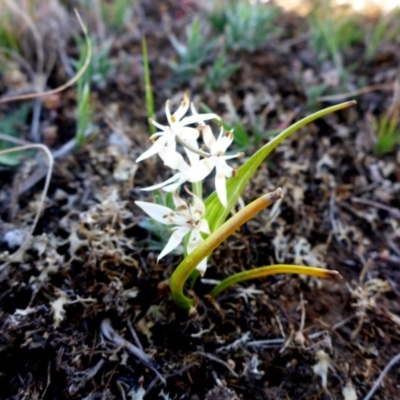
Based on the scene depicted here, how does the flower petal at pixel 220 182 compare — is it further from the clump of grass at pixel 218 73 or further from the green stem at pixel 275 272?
the clump of grass at pixel 218 73

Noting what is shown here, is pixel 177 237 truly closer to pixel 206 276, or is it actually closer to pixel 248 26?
pixel 206 276

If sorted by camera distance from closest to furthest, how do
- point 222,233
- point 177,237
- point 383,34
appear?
point 222,233 → point 177,237 → point 383,34

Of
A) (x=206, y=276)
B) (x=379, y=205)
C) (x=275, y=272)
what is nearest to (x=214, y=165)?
(x=275, y=272)

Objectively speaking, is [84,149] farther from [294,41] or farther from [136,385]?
[294,41]

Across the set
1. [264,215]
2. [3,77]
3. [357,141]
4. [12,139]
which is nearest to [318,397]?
[264,215]

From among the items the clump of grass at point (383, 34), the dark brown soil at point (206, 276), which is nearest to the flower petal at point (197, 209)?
the dark brown soil at point (206, 276)

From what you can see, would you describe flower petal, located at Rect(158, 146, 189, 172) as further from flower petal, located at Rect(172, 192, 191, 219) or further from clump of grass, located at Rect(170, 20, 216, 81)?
clump of grass, located at Rect(170, 20, 216, 81)
